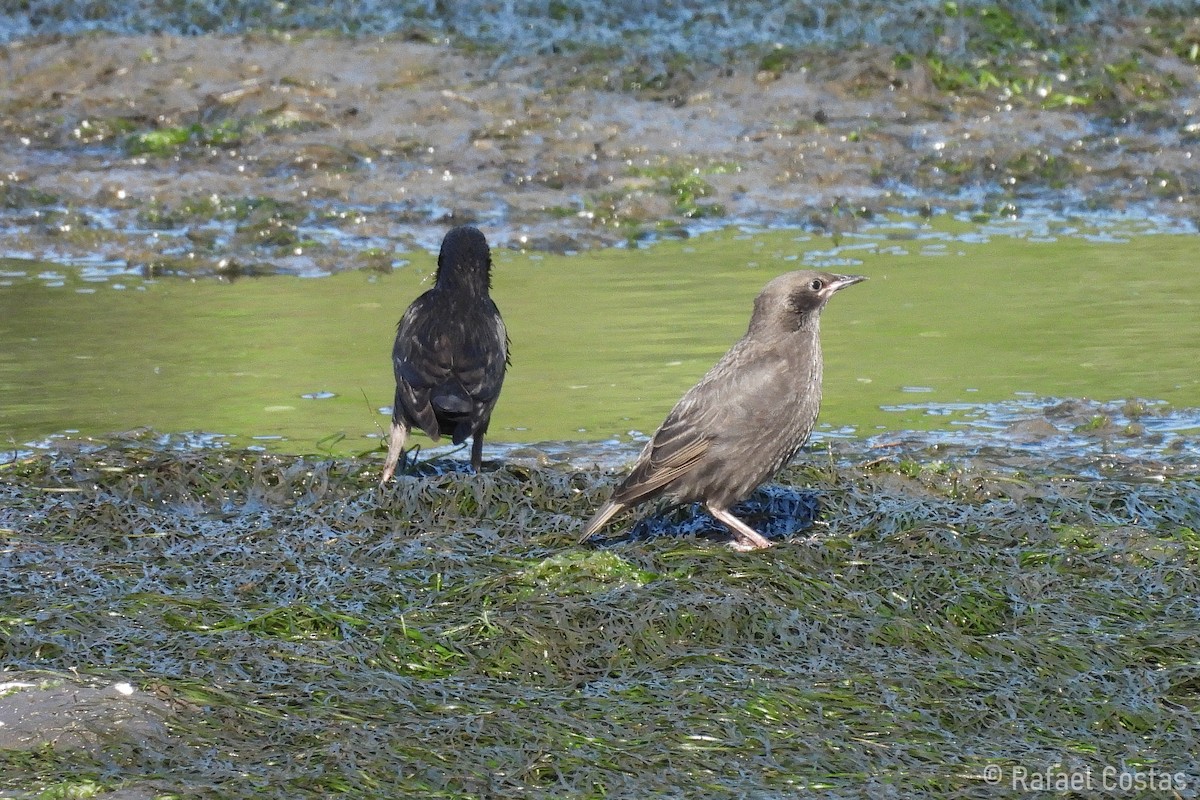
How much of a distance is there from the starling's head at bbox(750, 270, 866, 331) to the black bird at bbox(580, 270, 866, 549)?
0.03 m

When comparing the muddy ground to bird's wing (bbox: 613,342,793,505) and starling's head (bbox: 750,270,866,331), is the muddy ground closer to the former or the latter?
starling's head (bbox: 750,270,866,331)

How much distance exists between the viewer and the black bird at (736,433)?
6.14 meters

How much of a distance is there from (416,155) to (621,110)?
1.95m

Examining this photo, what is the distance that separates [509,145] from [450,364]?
7.20 metres

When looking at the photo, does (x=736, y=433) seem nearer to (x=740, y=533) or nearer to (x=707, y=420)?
(x=707, y=420)

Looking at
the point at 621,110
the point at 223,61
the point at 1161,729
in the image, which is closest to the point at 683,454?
the point at 1161,729

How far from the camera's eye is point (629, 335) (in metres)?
10.0

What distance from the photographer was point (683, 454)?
6160 mm

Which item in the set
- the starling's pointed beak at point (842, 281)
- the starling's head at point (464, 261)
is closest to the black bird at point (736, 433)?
the starling's pointed beak at point (842, 281)

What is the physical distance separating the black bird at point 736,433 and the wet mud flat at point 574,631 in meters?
0.21

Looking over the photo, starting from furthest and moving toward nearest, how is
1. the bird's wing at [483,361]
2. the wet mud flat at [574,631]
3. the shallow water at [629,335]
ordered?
1. the shallow water at [629,335]
2. the bird's wing at [483,361]
3. the wet mud flat at [574,631]

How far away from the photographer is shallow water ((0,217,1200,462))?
8.67 m

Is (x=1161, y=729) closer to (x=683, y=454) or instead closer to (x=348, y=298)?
(x=683, y=454)

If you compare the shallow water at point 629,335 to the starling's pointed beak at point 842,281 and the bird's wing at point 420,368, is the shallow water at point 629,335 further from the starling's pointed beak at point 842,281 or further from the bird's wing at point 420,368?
the starling's pointed beak at point 842,281
